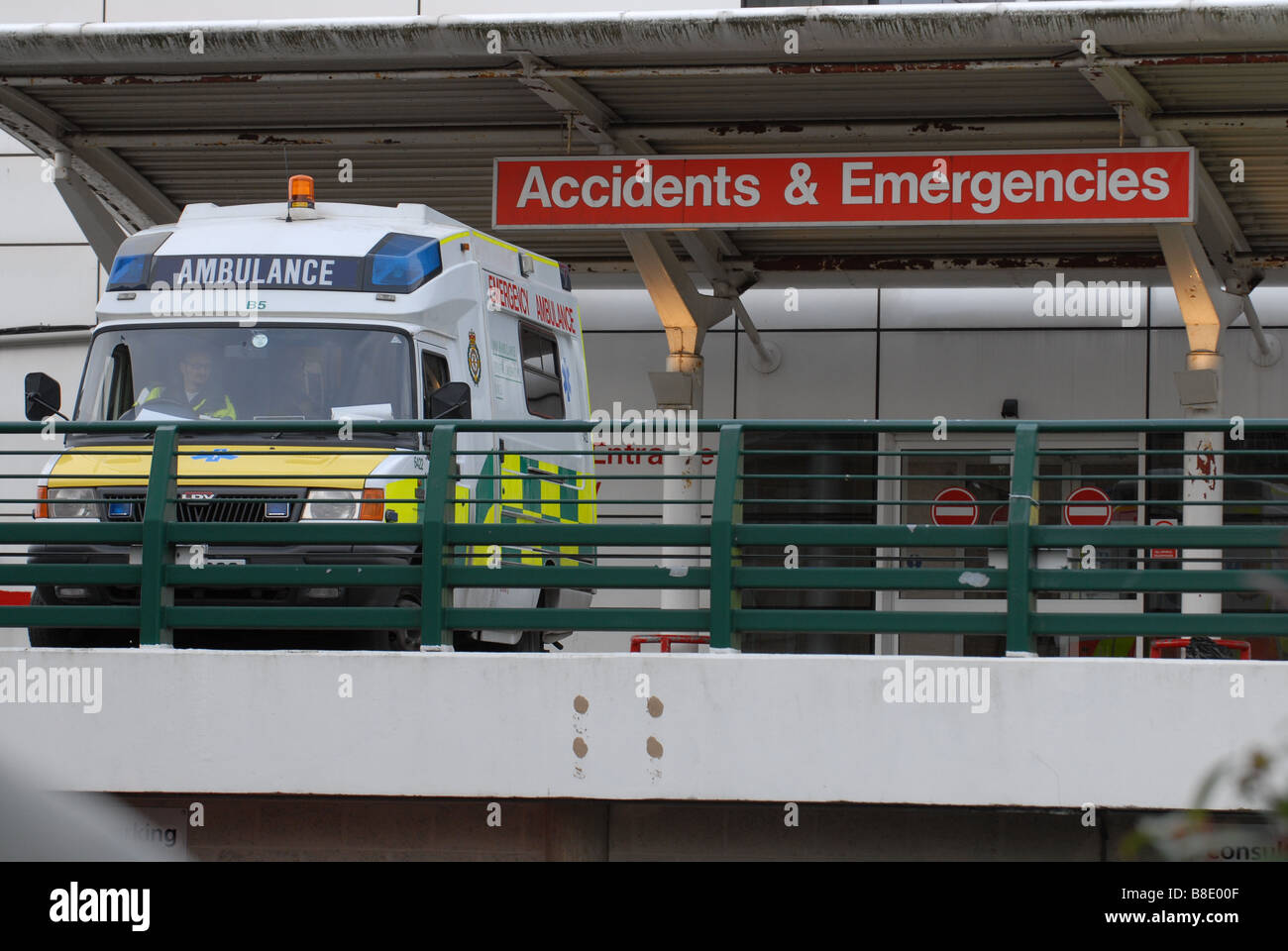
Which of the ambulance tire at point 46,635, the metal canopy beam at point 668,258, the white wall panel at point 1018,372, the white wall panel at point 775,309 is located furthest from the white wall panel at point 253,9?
the ambulance tire at point 46,635

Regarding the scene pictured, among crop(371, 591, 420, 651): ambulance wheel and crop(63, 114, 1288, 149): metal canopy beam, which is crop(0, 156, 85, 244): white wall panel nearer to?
crop(63, 114, 1288, 149): metal canopy beam

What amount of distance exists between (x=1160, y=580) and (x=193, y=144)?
9881 millimetres

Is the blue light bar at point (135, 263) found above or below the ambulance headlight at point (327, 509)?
above

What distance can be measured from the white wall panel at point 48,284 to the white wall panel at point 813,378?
722cm

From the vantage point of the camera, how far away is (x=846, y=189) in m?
12.6

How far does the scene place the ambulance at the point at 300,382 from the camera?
8.86m

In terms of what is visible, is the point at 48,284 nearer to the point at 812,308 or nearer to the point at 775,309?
the point at 775,309

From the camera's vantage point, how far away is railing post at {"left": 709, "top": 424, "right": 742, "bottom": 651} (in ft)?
24.4

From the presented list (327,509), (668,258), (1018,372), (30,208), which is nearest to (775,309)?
(1018,372)

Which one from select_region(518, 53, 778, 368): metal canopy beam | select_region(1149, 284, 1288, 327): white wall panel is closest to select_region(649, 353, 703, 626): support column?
select_region(518, 53, 778, 368): metal canopy beam

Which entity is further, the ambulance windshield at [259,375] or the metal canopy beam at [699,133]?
the metal canopy beam at [699,133]

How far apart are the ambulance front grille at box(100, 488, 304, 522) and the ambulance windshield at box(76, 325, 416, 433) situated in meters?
0.67

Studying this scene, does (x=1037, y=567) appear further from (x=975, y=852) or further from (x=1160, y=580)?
(x=975, y=852)

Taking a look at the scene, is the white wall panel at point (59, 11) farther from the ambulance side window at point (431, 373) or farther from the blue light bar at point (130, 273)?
the ambulance side window at point (431, 373)
